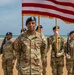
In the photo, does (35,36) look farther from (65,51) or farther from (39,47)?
(65,51)

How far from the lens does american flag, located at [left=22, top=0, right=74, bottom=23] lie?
8.18m

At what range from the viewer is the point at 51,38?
11312 millimetres

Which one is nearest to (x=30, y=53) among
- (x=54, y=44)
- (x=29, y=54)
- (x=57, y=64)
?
(x=29, y=54)

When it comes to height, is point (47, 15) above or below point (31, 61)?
above

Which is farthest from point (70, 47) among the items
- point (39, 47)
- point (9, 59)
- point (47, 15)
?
point (39, 47)

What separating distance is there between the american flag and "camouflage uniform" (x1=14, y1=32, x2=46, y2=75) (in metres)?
1.25

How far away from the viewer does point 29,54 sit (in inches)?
277

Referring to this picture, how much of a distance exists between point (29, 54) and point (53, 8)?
163cm

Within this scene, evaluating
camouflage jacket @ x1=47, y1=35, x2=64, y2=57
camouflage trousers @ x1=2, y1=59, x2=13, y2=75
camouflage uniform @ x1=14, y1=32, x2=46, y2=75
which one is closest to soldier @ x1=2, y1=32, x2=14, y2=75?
camouflage trousers @ x1=2, y1=59, x2=13, y2=75

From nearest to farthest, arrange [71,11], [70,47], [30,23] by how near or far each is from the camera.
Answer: [30,23] → [71,11] → [70,47]

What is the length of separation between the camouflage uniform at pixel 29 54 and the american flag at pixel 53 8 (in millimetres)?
1245

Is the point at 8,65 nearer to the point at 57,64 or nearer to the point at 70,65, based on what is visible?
the point at 57,64

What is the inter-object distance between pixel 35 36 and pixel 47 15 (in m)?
1.45

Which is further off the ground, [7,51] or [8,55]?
[7,51]
